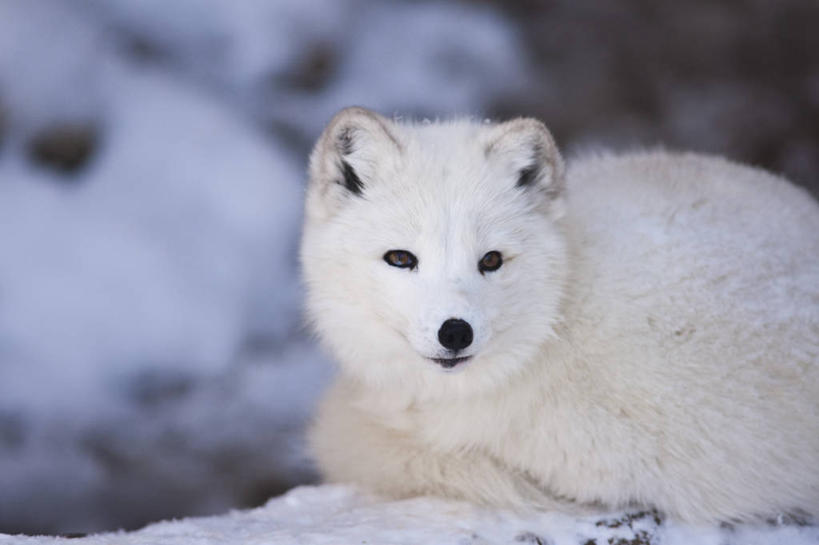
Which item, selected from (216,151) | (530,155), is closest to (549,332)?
(530,155)

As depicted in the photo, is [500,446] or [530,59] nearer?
[500,446]

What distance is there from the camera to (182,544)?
2404 millimetres

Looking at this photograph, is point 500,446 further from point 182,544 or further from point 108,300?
point 108,300

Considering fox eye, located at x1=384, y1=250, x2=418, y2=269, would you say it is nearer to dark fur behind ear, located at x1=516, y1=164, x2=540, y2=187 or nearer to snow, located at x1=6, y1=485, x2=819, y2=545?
dark fur behind ear, located at x1=516, y1=164, x2=540, y2=187

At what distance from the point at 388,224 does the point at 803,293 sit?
123 centimetres

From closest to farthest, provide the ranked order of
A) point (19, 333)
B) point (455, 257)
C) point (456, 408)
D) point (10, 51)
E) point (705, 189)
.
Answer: point (455, 257)
point (456, 408)
point (705, 189)
point (19, 333)
point (10, 51)

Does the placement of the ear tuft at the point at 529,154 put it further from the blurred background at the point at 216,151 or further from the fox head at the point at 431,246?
the blurred background at the point at 216,151

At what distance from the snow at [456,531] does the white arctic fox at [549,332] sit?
0.05 meters

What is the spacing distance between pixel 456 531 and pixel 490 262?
72cm

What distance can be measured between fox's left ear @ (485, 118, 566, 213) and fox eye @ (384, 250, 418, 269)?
0.38 meters

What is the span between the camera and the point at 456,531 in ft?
7.99

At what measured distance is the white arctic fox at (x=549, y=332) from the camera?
8.07 ft

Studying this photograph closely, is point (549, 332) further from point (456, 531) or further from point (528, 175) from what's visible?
point (456, 531)

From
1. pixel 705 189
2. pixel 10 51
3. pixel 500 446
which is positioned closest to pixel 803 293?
pixel 705 189
